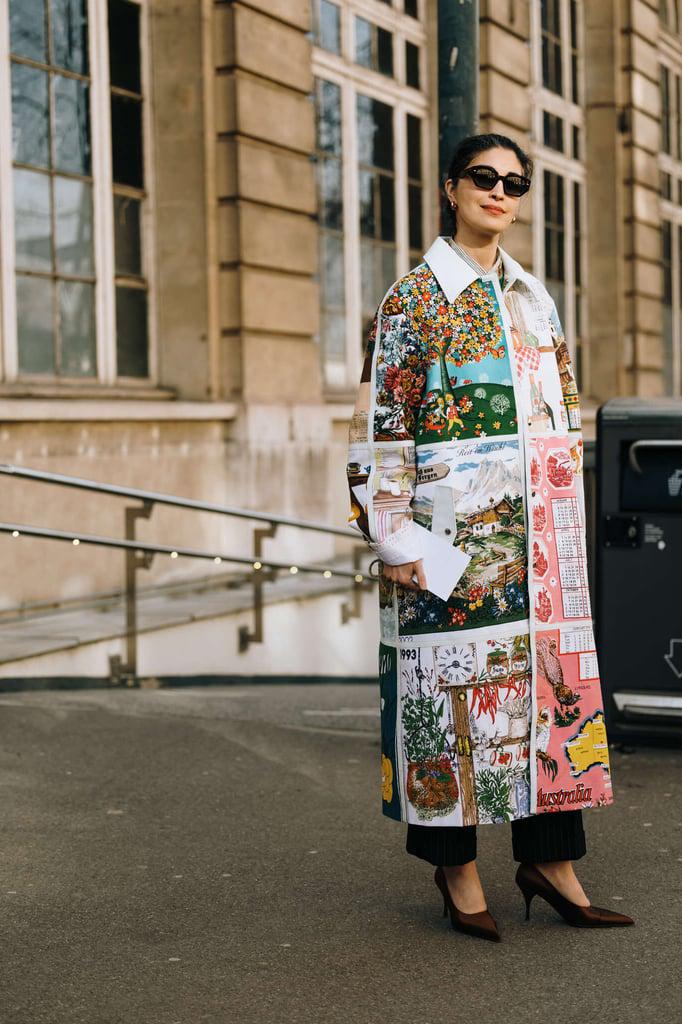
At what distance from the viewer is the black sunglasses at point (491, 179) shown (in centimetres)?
365

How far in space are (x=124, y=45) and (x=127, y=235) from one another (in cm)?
127

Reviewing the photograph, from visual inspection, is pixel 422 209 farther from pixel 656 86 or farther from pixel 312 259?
pixel 656 86

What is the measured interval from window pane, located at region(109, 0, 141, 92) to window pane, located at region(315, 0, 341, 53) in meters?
2.08

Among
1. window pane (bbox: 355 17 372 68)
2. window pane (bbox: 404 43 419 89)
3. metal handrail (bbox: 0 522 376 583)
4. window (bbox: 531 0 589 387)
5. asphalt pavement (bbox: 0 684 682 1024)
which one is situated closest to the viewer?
asphalt pavement (bbox: 0 684 682 1024)

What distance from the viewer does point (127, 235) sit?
1001 centimetres

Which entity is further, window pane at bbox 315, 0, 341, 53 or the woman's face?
window pane at bbox 315, 0, 341, 53

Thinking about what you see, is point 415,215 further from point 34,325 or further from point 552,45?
point 34,325

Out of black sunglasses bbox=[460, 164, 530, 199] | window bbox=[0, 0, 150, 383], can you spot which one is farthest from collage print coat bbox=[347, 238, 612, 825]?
window bbox=[0, 0, 150, 383]

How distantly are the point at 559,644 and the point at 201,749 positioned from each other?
7.88 feet

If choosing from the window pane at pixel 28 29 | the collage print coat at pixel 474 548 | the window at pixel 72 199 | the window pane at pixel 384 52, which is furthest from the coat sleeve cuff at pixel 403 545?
the window pane at pixel 384 52

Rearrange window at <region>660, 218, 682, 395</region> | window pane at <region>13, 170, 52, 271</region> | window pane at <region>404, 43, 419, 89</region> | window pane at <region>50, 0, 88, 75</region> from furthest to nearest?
window at <region>660, 218, 682, 395</region> < window pane at <region>404, 43, 419, 89</region> < window pane at <region>50, 0, 88, 75</region> < window pane at <region>13, 170, 52, 271</region>

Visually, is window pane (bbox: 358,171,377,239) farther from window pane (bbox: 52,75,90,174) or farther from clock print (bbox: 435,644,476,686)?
clock print (bbox: 435,644,476,686)

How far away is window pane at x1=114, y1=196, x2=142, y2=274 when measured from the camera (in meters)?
9.88

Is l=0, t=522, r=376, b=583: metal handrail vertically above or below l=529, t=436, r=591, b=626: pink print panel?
below
